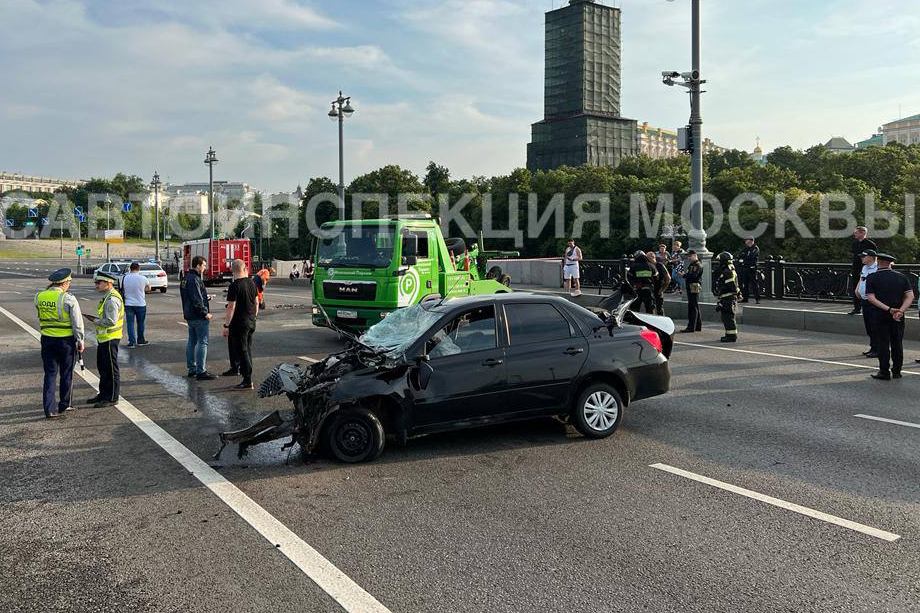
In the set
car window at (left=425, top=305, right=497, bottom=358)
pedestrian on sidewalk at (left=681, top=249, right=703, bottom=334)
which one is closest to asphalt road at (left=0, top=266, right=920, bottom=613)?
car window at (left=425, top=305, right=497, bottom=358)

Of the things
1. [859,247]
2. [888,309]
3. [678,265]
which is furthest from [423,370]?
[678,265]

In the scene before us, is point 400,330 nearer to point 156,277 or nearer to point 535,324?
point 535,324

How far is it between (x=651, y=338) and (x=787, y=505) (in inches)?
105

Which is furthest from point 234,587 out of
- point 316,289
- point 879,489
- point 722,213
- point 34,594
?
point 722,213

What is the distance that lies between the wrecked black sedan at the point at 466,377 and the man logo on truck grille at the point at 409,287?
5708 mm

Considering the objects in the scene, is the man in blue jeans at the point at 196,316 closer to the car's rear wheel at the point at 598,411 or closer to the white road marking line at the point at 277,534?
the white road marking line at the point at 277,534

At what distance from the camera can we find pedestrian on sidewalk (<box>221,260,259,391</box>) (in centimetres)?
1002

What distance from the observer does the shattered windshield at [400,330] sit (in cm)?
675

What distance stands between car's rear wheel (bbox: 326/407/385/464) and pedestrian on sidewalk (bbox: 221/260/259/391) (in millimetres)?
4074

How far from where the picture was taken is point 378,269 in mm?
13477

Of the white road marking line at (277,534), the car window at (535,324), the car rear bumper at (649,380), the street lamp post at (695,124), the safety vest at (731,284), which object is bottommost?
the white road marking line at (277,534)

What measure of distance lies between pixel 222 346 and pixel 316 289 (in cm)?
229

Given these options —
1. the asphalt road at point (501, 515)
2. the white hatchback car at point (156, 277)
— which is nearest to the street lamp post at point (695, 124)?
the asphalt road at point (501, 515)

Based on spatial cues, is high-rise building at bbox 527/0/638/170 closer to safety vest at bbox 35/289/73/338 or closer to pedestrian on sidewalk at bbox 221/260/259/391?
pedestrian on sidewalk at bbox 221/260/259/391
